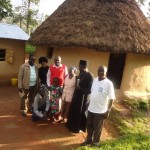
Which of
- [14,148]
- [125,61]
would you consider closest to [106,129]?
[14,148]

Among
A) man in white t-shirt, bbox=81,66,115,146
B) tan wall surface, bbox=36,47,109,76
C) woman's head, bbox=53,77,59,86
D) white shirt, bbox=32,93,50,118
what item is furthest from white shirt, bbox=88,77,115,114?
tan wall surface, bbox=36,47,109,76

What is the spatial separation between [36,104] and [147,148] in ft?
10.2

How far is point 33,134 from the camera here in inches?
255

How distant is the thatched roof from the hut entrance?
3.03ft

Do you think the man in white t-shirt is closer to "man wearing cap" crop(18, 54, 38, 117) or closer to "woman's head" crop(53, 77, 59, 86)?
"woman's head" crop(53, 77, 59, 86)

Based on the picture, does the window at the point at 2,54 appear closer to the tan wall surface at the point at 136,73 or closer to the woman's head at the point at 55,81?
the tan wall surface at the point at 136,73

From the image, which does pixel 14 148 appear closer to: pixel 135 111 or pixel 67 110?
pixel 67 110

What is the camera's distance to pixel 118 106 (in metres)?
9.41

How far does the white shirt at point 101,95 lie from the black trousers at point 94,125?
0.14m

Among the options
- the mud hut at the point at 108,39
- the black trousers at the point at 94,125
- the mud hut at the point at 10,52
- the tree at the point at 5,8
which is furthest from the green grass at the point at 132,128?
the tree at the point at 5,8

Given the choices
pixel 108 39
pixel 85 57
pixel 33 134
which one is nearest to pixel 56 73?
pixel 33 134

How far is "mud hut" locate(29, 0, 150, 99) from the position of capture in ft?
31.5

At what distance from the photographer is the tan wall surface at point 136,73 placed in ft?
33.1

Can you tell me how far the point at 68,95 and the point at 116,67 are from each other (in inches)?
167
